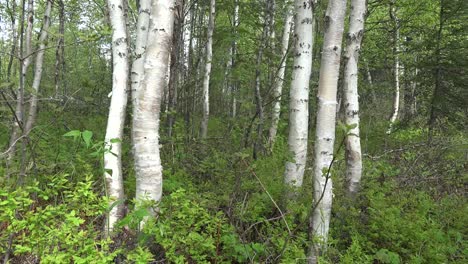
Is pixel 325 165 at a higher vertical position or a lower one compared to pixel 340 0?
lower

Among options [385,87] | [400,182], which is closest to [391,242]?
[400,182]

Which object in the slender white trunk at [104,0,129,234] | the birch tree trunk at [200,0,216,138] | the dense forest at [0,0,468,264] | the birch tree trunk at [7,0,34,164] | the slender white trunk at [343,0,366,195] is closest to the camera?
the dense forest at [0,0,468,264]

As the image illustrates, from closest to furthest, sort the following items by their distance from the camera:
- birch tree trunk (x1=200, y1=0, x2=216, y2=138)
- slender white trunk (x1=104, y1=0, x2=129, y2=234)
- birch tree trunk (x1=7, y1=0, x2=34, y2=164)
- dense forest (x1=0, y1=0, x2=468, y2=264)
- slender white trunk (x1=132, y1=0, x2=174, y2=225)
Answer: dense forest (x1=0, y1=0, x2=468, y2=264) < slender white trunk (x1=132, y1=0, x2=174, y2=225) < birch tree trunk (x1=7, y1=0, x2=34, y2=164) < slender white trunk (x1=104, y1=0, x2=129, y2=234) < birch tree trunk (x1=200, y1=0, x2=216, y2=138)

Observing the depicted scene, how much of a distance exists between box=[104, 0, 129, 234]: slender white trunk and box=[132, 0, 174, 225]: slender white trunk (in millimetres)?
729

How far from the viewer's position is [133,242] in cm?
303

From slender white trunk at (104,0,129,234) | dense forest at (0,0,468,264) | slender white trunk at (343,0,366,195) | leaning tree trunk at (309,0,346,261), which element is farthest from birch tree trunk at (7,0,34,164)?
slender white trunk at (343,0,366,195)

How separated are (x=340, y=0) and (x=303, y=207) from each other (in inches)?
93.6

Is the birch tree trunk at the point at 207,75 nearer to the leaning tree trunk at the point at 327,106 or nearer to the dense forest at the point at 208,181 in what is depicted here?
the dense forest at the point at 208,181

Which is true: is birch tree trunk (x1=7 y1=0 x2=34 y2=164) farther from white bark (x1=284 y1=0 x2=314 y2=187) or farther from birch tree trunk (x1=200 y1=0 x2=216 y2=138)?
birch tree trunk (x1=200 y1=0 x2=216 y2=138)

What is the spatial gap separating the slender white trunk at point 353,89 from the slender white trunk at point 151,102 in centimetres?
273

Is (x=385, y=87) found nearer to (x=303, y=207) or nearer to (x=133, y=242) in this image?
(x=303, y=207)

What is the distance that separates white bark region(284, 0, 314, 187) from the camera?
458 centimetres

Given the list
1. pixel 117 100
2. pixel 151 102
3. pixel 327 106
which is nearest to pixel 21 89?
pixel 117 100

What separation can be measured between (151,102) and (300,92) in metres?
2.37
